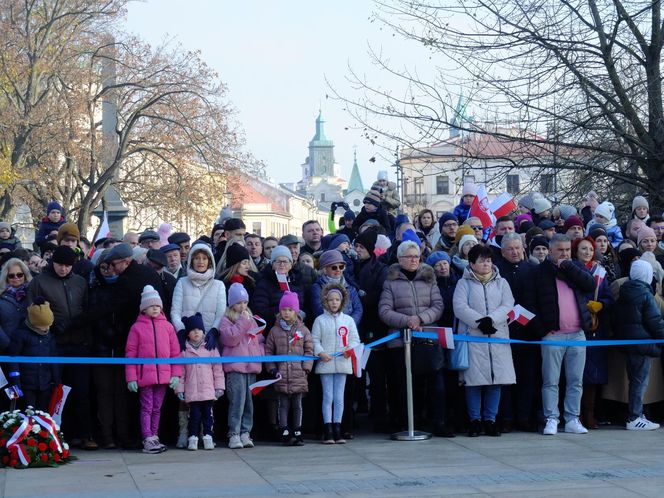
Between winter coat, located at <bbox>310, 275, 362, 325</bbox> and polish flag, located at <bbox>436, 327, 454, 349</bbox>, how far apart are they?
0.89m

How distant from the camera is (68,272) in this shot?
11461 millimetres

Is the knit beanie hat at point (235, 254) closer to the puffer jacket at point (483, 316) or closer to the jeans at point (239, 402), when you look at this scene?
the jeans at point (239, 402)

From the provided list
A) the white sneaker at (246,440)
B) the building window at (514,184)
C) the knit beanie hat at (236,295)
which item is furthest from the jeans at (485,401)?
the building window at (514,184)

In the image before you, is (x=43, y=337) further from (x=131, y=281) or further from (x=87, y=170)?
(x=87, y=170)

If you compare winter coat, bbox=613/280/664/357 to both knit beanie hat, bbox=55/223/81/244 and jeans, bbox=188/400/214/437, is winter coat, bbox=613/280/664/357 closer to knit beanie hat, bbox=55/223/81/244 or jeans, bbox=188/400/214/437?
jeans, bbox=188/400/214/437

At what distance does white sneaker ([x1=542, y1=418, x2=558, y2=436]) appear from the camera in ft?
39.8

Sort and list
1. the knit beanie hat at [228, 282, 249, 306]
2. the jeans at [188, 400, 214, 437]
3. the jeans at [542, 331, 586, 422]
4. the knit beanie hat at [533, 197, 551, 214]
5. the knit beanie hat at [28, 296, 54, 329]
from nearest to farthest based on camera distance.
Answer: the knit beanie hat at [28, 296, 54, 329]
the jeans at [188, 400, 214, 437]
the knit beanie hat at [228, 282, 249, 306]
the jeans at [542, 331, 586, 422]
the knit beanie hat at [533, 197, 551, 214]

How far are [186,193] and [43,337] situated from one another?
32052 mm

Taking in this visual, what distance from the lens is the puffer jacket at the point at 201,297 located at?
456 inches

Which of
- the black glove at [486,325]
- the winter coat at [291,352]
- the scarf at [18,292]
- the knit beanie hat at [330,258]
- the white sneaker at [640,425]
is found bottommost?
the white sneaker at [640,425]

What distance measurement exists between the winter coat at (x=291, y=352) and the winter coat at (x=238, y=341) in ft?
0.71

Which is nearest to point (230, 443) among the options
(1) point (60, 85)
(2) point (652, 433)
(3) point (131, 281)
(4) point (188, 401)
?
(4) point (188, 401)

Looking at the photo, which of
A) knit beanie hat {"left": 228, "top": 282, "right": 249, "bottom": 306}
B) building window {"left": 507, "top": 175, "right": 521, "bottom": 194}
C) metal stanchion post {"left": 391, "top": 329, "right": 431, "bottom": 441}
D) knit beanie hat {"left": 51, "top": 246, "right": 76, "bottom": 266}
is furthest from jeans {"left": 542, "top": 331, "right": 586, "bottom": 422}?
building window {"left": 507, "top": 175, "right": 521, "bottom": 194}

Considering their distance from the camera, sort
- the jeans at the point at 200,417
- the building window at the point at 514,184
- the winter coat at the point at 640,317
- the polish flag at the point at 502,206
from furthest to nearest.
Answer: the building window at the point at 514,184 < the polish flag at the point at 502,206 < the winter coat at the point at 640,317 < the jeans at the point at 200,417
